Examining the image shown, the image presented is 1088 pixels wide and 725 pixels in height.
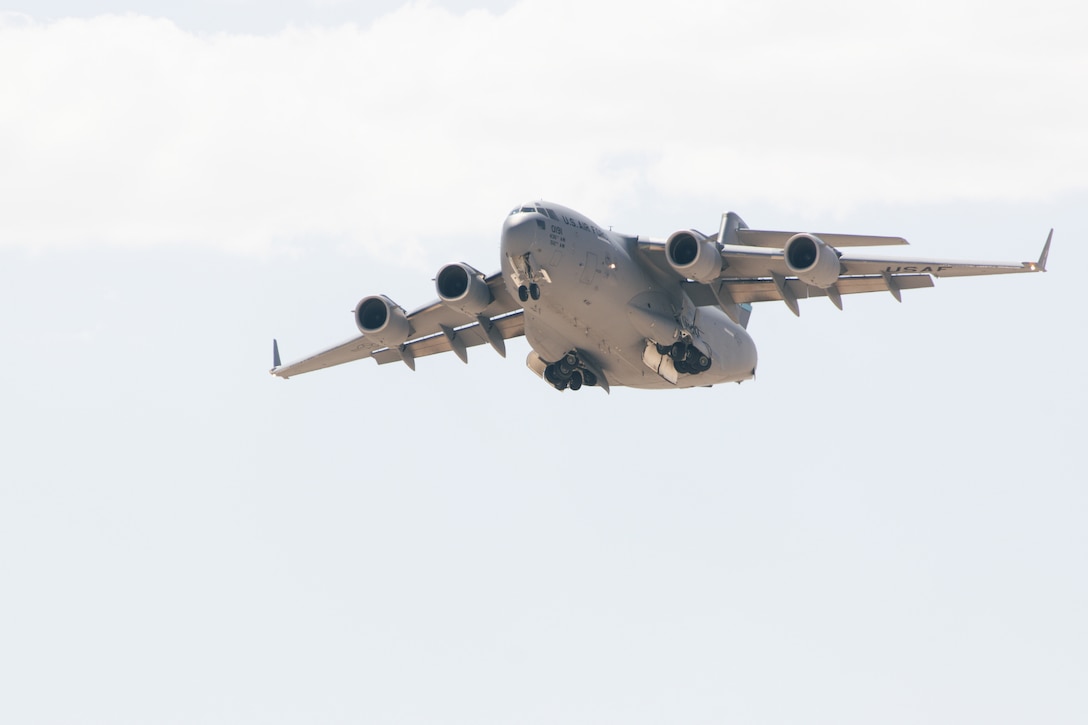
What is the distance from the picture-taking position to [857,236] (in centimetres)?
2980

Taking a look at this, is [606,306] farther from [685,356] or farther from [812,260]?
[812,260]

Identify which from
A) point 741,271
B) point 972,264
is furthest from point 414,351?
point 972,264

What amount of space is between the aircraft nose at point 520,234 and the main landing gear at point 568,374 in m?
4.32

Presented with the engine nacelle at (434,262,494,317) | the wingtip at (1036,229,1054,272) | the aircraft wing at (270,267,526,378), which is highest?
the aircraft wing at (270,267,526,378)

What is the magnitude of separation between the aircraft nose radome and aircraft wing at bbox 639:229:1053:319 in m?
3.13

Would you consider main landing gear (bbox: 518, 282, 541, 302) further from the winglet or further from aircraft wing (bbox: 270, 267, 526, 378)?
the winglet

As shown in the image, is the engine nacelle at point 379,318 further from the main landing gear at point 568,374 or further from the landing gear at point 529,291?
the landing gear at point 529,291

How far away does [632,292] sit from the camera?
29.8 metres

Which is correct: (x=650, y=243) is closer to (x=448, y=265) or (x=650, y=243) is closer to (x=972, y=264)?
(x=448, y=265)

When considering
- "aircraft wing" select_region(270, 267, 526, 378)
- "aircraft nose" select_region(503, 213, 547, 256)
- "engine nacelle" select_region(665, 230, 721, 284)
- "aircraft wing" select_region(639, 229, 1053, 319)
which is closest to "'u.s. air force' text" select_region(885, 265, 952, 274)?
"aircraft wing" select_region(639, 229, 1053, 319)

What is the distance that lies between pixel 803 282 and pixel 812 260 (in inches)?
58.5

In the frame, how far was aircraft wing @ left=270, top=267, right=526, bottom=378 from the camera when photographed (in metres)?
32.0

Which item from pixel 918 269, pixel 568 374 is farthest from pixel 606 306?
pixel 918 269

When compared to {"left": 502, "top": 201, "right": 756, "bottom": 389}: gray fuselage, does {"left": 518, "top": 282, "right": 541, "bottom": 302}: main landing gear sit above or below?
below
